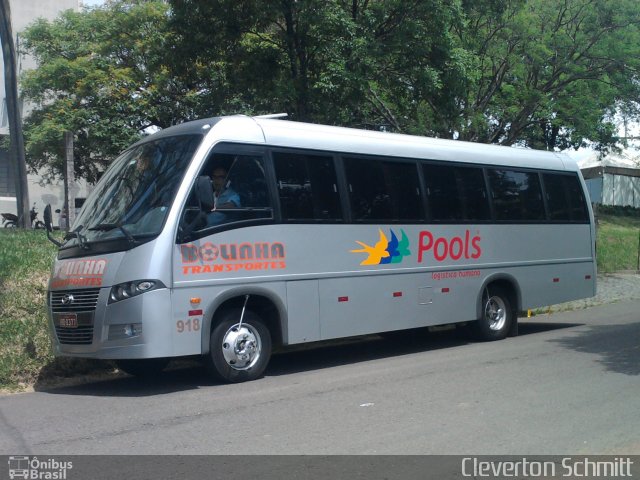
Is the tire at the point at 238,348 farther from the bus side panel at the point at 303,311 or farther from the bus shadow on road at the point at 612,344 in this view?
the bus shadow on road at the point at 612,344

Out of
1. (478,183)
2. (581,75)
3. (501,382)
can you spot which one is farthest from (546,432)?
(581,75)

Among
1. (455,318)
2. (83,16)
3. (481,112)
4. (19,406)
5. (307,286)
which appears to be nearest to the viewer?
(19,406)

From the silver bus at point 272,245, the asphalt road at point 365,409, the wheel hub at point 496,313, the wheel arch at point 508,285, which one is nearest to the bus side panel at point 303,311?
the silver bus at point 272,245

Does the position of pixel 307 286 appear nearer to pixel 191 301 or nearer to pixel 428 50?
pixel 191 301

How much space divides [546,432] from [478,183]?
258 inches

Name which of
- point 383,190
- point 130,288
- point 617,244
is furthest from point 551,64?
point 130,288

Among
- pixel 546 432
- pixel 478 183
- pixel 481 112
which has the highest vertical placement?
pixel 481 112

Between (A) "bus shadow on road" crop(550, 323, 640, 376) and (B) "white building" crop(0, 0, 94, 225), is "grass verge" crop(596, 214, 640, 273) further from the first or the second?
(B) "white building" crop(0, 0, 94, 225)

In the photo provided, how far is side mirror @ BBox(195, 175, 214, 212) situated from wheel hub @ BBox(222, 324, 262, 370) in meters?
1.60

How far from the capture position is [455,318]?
12117 millimetres

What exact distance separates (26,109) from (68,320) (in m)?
29.6

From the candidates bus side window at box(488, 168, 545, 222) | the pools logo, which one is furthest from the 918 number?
bus side window at box(488, 168, 545, 222)

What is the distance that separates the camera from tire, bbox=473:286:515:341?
12.8 meters

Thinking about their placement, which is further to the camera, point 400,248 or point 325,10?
point 325,10
